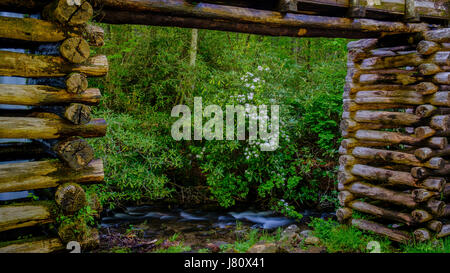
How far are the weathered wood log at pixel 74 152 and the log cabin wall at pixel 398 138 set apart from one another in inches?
185

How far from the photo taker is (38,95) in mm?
3787

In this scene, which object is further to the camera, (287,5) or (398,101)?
(398,101)

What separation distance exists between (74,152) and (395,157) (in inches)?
194

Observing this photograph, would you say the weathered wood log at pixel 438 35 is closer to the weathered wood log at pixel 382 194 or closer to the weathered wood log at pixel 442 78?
the weathered wood log at pixel 442 78

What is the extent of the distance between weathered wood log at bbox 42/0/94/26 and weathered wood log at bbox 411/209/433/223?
5.37 m

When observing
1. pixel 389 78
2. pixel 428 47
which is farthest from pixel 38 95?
pixel 428 47

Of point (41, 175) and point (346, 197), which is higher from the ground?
point (41, 175)

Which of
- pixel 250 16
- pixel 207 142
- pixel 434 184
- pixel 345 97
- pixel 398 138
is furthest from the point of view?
pixel 207 142

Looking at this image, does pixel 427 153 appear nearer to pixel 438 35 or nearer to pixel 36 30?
pixel 438 35

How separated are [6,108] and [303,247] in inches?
180

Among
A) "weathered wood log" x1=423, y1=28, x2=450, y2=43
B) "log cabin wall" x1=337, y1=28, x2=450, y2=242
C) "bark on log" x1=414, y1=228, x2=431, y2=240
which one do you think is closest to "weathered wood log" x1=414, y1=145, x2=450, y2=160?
"log cabin wall" x1=337, y1=28, x2=450, y2=242

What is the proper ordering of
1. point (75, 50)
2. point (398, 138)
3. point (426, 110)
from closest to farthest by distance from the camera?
point (75, 50)
point (426, 110)
point (398, 138)

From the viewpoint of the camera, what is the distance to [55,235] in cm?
398
